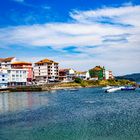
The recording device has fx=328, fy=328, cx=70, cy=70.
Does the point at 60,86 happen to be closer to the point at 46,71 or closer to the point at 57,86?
the point at 57,86

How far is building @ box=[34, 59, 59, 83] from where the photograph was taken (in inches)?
6826

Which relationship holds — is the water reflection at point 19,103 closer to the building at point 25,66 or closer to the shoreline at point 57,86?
the shoreline at point 57,86

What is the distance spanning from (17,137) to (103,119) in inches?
555

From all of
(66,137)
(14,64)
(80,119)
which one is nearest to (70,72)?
(14,64)

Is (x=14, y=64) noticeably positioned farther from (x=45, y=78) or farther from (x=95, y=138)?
(x=95, y=138)

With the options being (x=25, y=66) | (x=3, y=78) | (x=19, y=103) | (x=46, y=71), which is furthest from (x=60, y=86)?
(x=19, y=103)

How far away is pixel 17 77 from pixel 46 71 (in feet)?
57.5

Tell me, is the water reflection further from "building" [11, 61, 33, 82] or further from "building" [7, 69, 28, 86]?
"building" [11, 61, 33, 82]

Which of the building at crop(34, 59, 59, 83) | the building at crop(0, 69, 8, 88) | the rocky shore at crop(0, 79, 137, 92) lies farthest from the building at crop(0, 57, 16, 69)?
the rocky shore at crop(0, 79, 137, 92)

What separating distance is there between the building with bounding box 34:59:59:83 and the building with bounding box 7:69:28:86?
35.6 feet

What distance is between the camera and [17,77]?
16238cm

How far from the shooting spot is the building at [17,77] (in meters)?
160

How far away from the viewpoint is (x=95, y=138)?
30.6m

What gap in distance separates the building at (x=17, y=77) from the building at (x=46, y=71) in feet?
35.6
